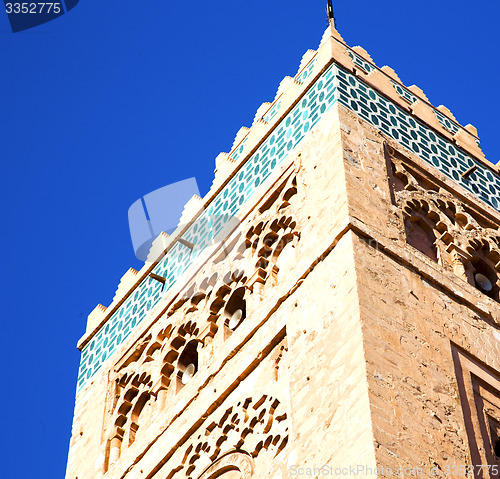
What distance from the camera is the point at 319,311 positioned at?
8102mm

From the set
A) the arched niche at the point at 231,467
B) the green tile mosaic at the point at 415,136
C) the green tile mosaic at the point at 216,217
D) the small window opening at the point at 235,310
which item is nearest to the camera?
the arched niche at the point at 231,467

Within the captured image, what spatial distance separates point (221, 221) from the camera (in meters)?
10.2

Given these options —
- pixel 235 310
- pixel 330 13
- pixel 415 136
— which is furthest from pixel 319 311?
pixel 330 13

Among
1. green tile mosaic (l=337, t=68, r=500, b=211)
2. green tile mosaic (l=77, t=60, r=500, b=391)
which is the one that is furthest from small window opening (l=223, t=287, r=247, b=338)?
green tile mosaic (l=337, t=68, r=500, b=211)

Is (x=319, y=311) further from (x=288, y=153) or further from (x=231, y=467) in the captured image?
(x=288, y=153)

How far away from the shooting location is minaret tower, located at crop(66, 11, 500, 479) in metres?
7.45

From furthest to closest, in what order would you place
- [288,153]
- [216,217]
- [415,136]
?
[216,217], [415,136], [288,153]

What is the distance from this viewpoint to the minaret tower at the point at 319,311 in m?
7.45

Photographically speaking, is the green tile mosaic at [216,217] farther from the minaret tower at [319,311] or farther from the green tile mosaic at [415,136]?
the green tile mosaic at [415,136]

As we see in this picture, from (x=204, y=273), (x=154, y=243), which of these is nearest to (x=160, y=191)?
(x=154, y=243)

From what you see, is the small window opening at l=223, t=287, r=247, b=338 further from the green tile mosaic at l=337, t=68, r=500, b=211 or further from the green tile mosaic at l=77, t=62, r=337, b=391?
the green tile mosaic at l=337, t=68, r=500, b=211

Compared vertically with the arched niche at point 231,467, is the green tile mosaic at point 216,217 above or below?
above

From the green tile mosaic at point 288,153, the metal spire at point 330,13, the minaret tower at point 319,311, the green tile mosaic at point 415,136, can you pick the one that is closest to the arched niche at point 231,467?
the minaret tower at point 319,311

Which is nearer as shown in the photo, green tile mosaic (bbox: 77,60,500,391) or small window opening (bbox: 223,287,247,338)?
small window opening (bbox: 223,287,247,338)
